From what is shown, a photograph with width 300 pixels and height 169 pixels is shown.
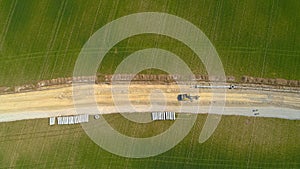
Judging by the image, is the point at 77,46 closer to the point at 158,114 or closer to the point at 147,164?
the point at 158,114

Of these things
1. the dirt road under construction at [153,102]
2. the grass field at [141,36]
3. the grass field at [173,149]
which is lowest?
the grass field at [173,149]

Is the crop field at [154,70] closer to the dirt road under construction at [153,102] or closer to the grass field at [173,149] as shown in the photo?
the grass field at [173,149]

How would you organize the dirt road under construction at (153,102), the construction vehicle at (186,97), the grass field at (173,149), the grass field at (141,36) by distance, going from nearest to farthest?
1. the grass field at (173,149)
2. the dirt road under construction at (153,102)
3. the construction vehicle at (186,97)
4. the grass field at (141,36)

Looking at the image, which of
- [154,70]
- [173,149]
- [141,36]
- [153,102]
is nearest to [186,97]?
[153,102]

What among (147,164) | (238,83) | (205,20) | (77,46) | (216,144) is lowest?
(147,164)

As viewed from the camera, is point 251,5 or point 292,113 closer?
point 292,113

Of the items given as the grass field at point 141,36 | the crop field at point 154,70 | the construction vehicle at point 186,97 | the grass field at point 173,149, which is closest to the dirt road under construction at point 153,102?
the construction vehicle at point 186,97

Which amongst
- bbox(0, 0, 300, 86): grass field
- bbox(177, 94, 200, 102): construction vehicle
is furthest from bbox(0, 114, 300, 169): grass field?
bbox(0, 0, 300, 86): grass field

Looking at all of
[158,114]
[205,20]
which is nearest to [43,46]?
[158,114]
